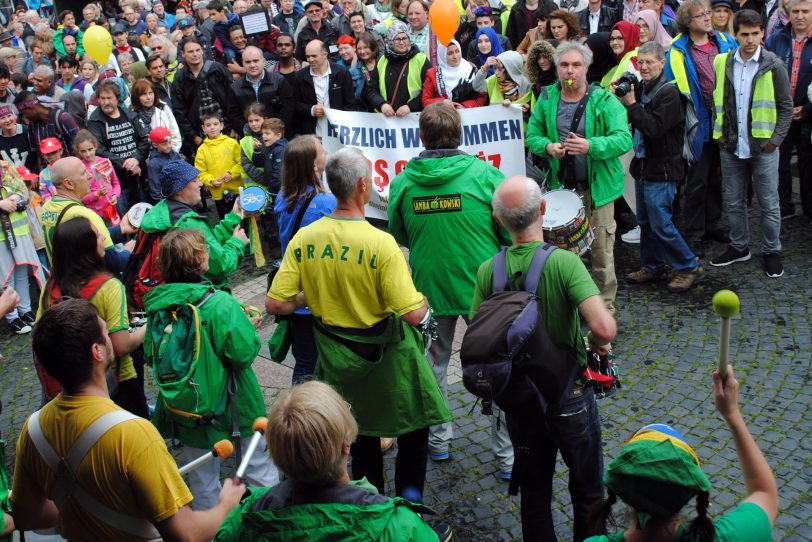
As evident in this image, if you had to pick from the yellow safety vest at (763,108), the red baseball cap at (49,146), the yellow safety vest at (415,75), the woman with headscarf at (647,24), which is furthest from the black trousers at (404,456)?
the woman with headscarf at (647,24)

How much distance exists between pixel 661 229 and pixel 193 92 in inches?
248

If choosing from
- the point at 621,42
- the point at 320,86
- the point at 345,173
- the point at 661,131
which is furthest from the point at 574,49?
the point at 320,86

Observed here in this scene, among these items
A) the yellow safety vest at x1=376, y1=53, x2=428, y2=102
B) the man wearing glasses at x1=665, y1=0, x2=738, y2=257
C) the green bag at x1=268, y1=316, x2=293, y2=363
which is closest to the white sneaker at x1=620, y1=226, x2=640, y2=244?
the man wearing glasses at x1=665, y1=0, x2=738, y2=257

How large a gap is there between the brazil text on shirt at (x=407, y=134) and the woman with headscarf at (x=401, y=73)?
59 centimetres

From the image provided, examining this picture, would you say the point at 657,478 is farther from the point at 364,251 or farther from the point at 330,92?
the point at 330,92

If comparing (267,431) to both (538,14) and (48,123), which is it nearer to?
(48,123)

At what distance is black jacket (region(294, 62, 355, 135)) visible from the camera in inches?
381

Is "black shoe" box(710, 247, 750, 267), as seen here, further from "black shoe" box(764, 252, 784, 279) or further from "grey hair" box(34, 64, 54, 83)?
"grey hair" box(34, 64, 54, 83)

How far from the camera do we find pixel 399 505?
2572 millimetres

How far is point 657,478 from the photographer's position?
234 centimetres

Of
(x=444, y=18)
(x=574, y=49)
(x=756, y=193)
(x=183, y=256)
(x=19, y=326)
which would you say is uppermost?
(x=444, y=18)

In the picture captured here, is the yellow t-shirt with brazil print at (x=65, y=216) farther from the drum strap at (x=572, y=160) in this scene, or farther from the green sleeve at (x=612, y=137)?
the green sleeve at (x=612, y=137)

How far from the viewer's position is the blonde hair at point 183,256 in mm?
4289

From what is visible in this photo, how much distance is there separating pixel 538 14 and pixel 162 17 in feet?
30.2
